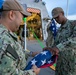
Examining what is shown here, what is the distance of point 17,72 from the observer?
2.11 m

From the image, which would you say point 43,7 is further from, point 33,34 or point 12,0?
point 12,0

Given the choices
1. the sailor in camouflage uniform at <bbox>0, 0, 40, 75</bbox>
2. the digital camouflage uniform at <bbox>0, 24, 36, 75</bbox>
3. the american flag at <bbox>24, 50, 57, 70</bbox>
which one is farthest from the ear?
the american flag at <bbox>24, 50, 57, 70</bbox>

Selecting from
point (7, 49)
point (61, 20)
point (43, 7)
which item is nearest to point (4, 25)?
point (7, 49)

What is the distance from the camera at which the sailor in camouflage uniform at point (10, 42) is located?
6.69 ft

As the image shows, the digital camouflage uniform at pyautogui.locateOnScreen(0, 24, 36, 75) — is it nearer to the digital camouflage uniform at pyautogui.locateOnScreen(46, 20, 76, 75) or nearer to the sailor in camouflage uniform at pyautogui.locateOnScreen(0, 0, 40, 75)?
the sailor in camouflage uniform at pyautogui.locateOnScreen(0, 0, 40, 75)

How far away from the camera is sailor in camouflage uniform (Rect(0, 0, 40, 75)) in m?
2.04

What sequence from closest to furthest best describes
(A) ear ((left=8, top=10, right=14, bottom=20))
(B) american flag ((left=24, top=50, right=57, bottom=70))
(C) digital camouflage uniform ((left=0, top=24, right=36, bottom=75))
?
(C) digital camouflage uniform ((left=0, top=24, right=36, bottom=75)) < (A) ear ((left=8, top=10, right=14, bottom=20)) < (B) american flag ((left=24, top=50, right=57, bottom=70))

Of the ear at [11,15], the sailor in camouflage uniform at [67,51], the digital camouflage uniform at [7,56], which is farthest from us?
the sailor in camouflage uniform at [67,51]

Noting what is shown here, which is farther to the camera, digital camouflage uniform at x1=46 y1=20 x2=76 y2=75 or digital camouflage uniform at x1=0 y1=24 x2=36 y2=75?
digital camouflage uniform at x1=46 y1=20 x2=76 y2=75

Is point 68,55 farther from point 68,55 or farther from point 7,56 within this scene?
point 7,56

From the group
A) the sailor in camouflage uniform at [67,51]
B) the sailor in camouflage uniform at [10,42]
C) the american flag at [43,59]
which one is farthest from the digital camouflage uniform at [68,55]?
the sailor in camouflage uniform at [10,42]

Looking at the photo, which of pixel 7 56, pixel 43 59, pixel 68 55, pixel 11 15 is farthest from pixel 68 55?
pixel 7 56

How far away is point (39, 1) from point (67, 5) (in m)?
7.17

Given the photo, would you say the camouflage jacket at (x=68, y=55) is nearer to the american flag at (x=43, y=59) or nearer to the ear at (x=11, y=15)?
the american flag at (x=43, y=59)
